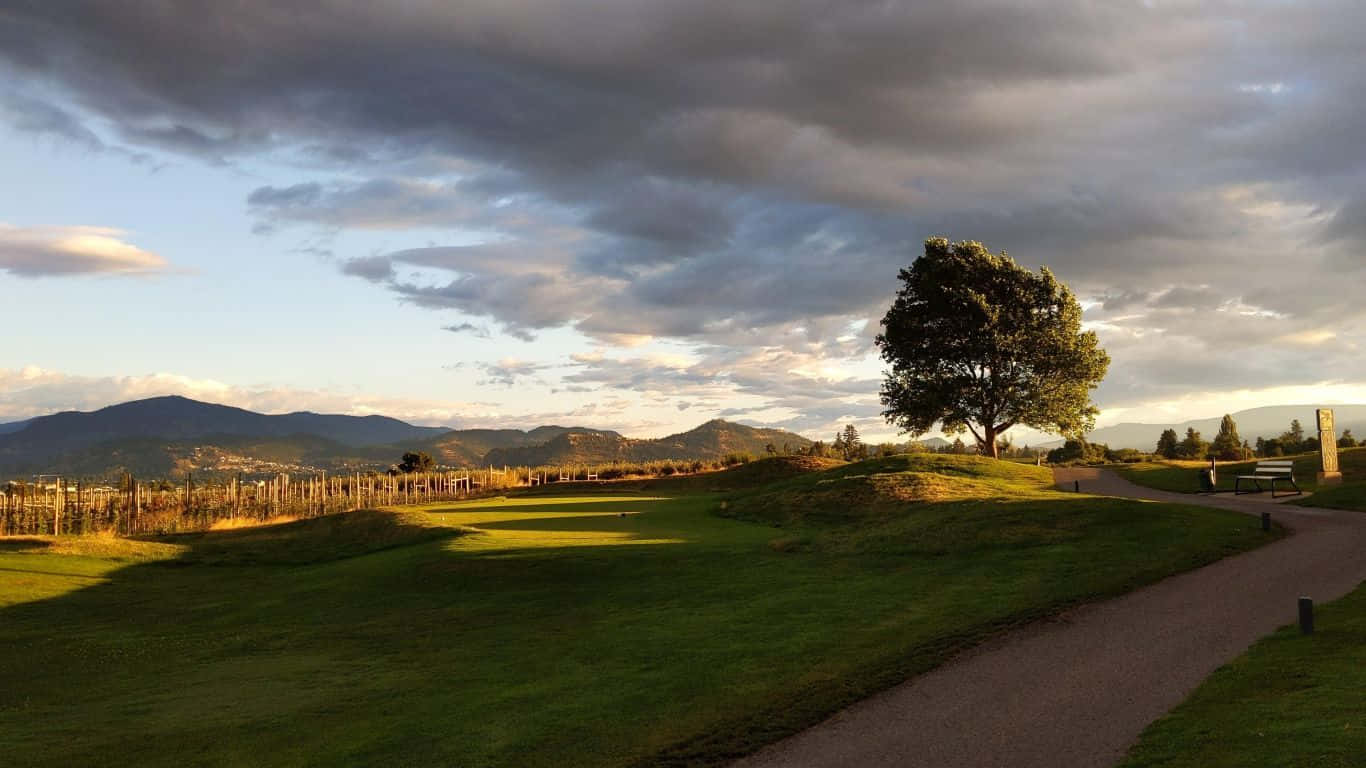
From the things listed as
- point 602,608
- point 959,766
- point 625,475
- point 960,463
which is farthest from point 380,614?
point 625,475

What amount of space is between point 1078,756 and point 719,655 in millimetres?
6022

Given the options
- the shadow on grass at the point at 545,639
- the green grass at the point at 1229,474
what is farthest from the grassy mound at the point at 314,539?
the green grass at the point at 1229,474

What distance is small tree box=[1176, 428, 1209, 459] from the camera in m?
74.2

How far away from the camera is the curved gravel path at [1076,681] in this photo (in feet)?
32.0

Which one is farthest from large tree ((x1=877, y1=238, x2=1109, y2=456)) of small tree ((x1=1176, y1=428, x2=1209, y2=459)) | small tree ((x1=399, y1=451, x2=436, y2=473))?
small tree ((x1=399, y1=451, x2=436, y2=473))

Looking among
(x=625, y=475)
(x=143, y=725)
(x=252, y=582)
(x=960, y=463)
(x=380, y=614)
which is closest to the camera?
(x=143, y=725)

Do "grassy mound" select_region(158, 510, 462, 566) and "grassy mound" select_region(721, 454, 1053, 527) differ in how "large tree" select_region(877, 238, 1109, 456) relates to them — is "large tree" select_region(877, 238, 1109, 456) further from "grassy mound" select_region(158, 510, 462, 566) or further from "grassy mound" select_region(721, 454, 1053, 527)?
"grassy mound" select_region(158, 510, 462, 566)

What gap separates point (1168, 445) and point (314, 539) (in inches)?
3225

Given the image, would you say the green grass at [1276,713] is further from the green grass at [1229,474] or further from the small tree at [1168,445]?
the small tree at [1168,445]

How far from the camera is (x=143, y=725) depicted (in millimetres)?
12508

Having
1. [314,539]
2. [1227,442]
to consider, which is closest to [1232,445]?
[1227,442]

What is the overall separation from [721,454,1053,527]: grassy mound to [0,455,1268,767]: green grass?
0.86 meters

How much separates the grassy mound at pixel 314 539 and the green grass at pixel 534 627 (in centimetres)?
47

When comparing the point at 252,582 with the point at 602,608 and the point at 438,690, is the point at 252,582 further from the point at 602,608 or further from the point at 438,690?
the point at 438,690
